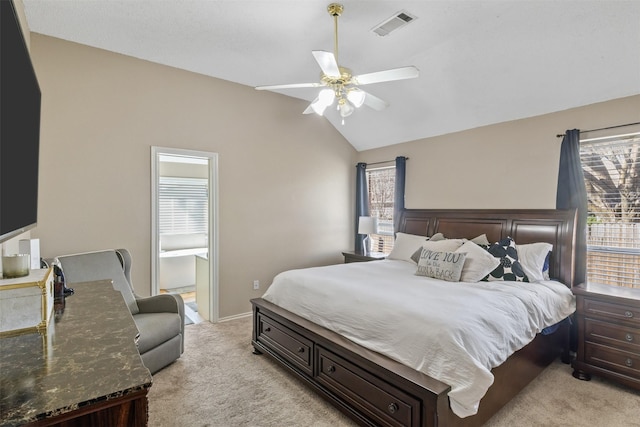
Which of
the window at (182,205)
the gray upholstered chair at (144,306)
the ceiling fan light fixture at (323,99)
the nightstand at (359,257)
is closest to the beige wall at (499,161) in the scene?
the nightstand at (359,257)

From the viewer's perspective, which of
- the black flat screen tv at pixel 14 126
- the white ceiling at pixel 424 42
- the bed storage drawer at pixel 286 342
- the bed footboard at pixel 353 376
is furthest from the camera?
the bed storage drawer at pixel 286 342

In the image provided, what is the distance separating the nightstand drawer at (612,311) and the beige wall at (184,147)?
325 cm

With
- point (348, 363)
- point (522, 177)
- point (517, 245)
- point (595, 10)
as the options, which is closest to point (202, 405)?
point (348, 363)

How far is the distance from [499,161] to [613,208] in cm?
116

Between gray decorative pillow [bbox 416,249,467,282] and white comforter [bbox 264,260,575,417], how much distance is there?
0.11m

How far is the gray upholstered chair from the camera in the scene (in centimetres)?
273

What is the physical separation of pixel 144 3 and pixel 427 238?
12.3ft

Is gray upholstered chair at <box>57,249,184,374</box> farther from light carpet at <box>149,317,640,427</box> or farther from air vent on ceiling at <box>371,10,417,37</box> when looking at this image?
air vent on ceiling at <box>371,10,417,37</box>

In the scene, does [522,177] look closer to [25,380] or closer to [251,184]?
[251,184]

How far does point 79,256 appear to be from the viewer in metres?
2.93

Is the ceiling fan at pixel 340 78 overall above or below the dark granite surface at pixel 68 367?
above

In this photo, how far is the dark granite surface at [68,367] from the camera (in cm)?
72

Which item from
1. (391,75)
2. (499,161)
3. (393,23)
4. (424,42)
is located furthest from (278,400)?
(499,161)

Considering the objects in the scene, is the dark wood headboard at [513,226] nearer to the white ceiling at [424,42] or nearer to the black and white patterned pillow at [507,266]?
the black and white patterned pillow at [507,266]
